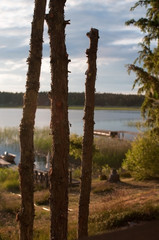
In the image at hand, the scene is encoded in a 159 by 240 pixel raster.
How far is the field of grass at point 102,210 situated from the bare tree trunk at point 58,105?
2.74m

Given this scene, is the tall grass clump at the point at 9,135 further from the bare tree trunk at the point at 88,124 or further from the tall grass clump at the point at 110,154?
the bare tree trunk at the point at 88,124

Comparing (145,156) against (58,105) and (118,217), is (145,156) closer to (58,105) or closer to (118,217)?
(118,217)

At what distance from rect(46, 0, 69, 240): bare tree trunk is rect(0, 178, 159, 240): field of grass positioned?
2.74 m

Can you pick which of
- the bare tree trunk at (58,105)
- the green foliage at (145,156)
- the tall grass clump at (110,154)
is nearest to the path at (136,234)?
the bare tree trunk at (58,105)

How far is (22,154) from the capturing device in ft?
24.4

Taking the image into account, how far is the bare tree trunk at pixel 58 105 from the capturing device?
6.49 meters

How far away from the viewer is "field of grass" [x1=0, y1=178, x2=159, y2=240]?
9781mm

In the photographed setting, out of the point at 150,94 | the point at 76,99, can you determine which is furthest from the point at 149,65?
the point at 76,99

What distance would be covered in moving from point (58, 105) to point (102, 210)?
6.49 metres

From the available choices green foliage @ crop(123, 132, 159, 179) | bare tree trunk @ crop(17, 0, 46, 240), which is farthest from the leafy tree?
bare tree trunk @ crop(17, 0, 46, 240)

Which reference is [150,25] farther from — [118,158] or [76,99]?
[76,99]

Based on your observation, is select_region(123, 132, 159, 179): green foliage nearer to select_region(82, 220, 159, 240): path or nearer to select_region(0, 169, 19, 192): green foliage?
select_region(0, 169, 19, 192): green foliage

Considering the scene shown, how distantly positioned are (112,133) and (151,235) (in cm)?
3779

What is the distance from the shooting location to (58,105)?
6523 mm
